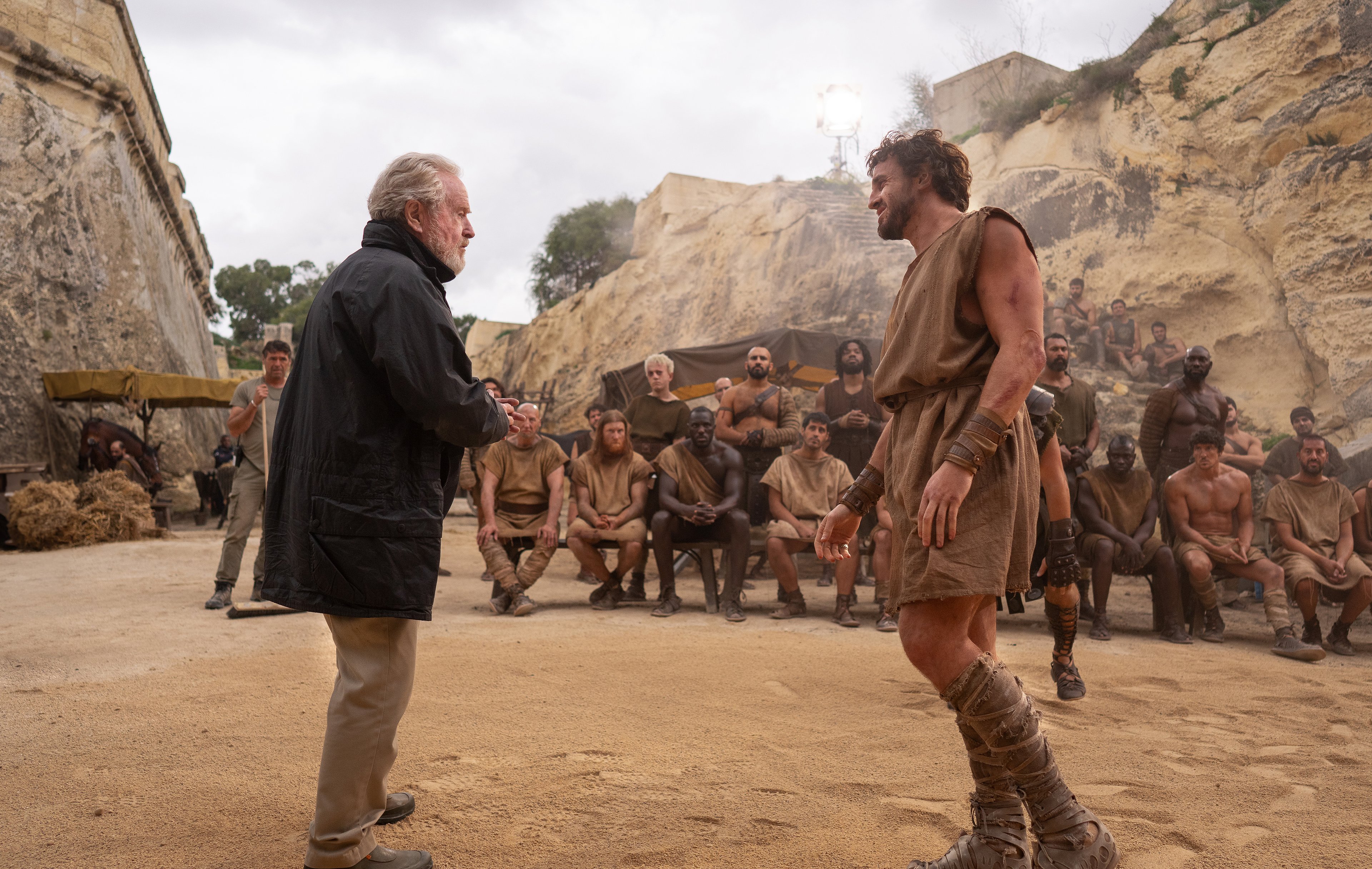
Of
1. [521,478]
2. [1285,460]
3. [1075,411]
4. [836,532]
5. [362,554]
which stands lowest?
[362,554]

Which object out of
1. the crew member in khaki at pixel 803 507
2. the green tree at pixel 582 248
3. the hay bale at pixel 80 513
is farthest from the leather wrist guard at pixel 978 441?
the green tree at pixel 582 248

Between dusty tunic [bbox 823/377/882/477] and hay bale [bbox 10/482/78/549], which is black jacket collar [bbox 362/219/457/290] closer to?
dusty tunic [bbox 823/377/882/477]

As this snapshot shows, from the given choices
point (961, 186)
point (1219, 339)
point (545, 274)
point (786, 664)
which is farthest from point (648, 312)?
point (961, 186)

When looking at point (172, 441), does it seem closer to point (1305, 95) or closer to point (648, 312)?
point (648, 312)

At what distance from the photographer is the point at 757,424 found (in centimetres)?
788

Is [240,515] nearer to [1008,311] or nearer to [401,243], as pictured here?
[401,243]

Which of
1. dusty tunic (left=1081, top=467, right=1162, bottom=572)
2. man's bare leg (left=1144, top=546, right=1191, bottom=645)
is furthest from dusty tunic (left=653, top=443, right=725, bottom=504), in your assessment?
man's bare leg (left=1144, top=546, right=1191, bottom=645)

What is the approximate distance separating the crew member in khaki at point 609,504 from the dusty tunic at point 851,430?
5.95ft

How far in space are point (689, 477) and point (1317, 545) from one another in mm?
4497

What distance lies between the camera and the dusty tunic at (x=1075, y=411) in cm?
669

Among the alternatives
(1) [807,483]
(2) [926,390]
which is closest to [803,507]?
(1) [807,483]

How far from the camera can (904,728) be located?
3.42 metres

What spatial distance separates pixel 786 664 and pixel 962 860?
8.49 feet

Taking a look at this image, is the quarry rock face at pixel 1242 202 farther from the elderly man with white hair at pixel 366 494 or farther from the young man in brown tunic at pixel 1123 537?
the elderly man with white hair at pixel 366 494
